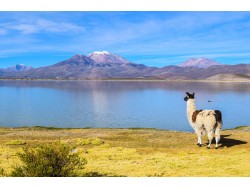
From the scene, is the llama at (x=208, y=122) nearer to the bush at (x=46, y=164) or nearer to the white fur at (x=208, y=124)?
the white fur at (x=208, y=124)

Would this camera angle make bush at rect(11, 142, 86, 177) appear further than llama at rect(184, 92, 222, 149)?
No

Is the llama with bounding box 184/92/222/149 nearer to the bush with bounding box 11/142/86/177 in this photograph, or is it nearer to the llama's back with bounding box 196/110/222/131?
the llama's back with bounding box 196/110/222/131

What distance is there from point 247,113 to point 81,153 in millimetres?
57954

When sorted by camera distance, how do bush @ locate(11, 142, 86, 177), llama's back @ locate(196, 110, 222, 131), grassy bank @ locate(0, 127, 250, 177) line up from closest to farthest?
1. bush @ locate(11, 142, 86, 177)
2. grassy bank @ locate(0, 127, 250, 177)
3. llama's back @ locate(196, 110, 222, 131)

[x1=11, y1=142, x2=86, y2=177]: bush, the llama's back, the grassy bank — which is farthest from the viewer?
the llama's back

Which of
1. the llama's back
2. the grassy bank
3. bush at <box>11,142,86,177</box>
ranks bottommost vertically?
the grassy bank

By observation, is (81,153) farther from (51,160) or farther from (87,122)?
(87,122)

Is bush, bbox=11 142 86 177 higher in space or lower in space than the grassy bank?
higher

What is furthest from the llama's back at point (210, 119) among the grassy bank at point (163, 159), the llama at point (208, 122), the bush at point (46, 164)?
the bush at point (46, 164)

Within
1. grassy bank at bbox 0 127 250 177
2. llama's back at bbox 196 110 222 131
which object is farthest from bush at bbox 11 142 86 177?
llama's back at bbox 196 110 222 131
